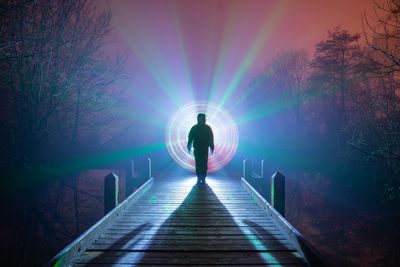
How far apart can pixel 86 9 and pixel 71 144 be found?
31.8 feet

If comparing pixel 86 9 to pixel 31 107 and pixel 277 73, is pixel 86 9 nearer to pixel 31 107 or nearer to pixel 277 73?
pixel 31 107

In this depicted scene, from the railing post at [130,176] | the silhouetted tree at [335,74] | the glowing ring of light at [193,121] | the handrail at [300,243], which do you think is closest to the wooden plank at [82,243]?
the handrail at [300,243]

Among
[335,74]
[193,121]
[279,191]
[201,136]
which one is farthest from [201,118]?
[335,74]

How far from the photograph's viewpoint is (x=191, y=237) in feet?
14.3

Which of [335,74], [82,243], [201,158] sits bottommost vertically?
[82,243]

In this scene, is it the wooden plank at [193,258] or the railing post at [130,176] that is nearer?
the wooden plank at [193,258]

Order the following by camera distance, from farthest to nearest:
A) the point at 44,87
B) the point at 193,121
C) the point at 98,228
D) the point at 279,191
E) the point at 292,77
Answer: the point at 292,77 < the point at 193,121 < the point at 44,87 < the point at 279,191 < the point at 98,228

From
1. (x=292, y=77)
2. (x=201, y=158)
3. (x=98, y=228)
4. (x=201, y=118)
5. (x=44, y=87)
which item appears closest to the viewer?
(x=98, y=228)

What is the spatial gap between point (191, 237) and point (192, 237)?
0.02 m

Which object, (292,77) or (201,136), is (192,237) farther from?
(292,77)

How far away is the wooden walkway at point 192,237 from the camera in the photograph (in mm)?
3594

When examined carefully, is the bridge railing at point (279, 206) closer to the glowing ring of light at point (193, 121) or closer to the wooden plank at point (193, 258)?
the wooden plank at point (193, 258)

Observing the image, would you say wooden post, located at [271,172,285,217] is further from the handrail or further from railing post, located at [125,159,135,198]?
railing post, located at [125,159,135,198]

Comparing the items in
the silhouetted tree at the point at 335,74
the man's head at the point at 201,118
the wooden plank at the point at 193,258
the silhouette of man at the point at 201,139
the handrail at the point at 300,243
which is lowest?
the wooden plank at the point at 193,258
